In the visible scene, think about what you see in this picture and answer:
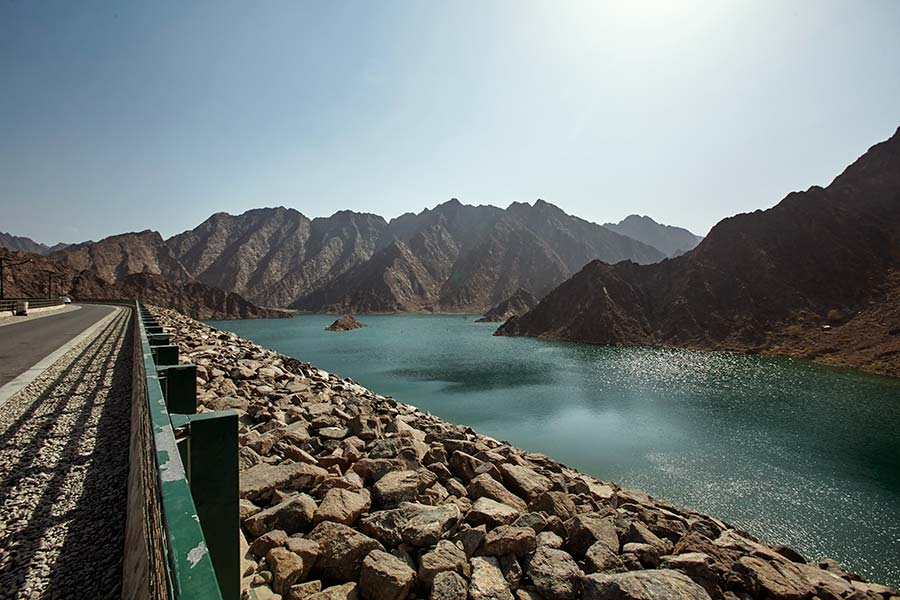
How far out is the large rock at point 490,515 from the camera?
6.52 m

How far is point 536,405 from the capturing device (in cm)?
→ 2781

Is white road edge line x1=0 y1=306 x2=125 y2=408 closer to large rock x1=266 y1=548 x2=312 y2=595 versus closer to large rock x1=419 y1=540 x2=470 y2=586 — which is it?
large rock x1=266 y1=548 x2=312 y2=595

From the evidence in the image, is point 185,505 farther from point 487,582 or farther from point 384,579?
point 487,582

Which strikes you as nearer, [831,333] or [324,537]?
[324,537]

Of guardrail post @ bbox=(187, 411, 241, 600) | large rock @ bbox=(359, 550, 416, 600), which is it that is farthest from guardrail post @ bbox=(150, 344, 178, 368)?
large rock @ bbox=(359, 550, 416, 600)

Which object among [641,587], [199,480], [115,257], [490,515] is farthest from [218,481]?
[115,257]

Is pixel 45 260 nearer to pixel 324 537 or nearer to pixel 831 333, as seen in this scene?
pixel 324 537

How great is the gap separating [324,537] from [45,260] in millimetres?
127955

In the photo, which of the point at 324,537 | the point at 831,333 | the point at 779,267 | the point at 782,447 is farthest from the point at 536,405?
the point at 779,267

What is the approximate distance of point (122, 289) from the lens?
11988 cm

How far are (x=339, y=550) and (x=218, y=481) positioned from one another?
235cm

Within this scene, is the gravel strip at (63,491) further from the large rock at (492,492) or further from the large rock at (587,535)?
the large rock at (587,535)

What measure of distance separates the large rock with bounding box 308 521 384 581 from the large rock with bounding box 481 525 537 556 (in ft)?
5.02

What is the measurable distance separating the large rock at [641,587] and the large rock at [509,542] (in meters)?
0.87
